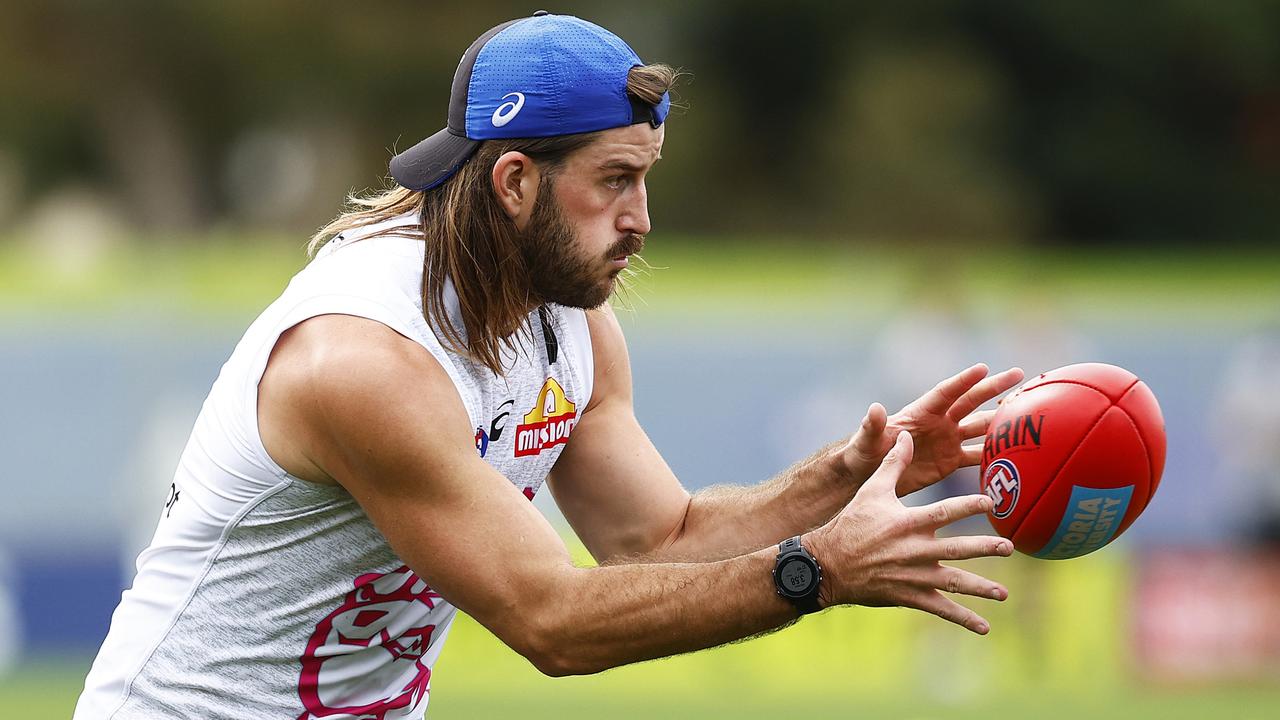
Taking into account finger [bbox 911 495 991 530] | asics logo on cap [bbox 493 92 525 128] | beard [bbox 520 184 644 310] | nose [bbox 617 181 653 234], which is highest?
asics logo on cap [bbox 493 92 525 128]

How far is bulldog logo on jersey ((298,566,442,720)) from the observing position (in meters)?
4.06

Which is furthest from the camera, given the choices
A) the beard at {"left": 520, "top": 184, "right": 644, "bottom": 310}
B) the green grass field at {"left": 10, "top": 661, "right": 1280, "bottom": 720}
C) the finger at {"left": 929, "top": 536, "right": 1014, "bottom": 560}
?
the green grass field at {"left": 10, "top": 661, "right": 1280, "bottom": 720}

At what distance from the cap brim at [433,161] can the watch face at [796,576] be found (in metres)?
1.29

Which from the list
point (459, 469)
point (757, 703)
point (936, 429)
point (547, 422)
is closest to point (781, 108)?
point (757, 703)

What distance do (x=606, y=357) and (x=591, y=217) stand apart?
0.64 m

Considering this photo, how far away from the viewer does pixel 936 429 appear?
4.56 metres

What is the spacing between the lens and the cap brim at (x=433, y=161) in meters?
4.25

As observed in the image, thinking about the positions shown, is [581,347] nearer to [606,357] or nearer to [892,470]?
[606,357]

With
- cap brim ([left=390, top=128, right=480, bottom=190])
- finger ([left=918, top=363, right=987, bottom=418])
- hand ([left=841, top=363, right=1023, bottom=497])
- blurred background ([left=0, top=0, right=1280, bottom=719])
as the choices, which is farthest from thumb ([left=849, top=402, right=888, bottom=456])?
blurred background ([left=0, top=0, right=1280, bottom=719])

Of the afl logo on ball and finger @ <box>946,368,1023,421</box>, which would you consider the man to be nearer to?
finger @ <box>946,368,1023,421</box>

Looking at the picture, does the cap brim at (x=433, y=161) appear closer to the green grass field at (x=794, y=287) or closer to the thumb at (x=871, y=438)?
the thumb at (x=871, y=438)

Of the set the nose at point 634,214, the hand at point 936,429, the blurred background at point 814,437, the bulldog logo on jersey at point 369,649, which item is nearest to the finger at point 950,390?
the hand at point 936,429

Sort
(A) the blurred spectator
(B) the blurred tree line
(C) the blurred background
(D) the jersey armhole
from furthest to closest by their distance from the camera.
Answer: (B) the blurred tree line → (A) the blurred spectator → (C) the blurred background → (D) the jersey armhole

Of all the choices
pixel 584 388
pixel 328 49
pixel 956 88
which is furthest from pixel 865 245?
pixel 584 388
